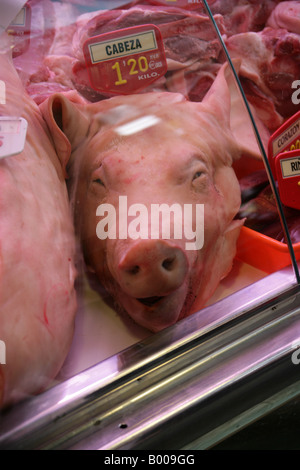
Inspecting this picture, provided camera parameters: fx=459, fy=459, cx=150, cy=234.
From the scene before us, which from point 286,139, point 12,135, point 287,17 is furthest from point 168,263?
point 287,17

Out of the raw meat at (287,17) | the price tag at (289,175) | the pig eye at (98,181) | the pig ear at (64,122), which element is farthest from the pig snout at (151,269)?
the raw meat at (287,17)

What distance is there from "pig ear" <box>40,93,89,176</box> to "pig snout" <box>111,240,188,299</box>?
0.43 m

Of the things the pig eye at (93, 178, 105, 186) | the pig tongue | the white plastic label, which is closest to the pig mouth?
the pig tongue

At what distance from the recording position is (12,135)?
1166 millimetres

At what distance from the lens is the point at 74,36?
152 centimetres

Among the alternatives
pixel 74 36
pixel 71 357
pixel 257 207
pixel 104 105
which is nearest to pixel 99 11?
pixel 74 36

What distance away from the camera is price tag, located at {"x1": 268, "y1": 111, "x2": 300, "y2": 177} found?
71.3 inches

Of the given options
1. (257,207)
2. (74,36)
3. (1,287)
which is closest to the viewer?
(1,287)

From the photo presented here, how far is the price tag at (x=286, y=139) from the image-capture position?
5.94ft

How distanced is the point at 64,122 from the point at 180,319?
2.29ft

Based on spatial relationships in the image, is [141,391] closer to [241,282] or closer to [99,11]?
[241,282]

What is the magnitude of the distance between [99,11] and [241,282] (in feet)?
3.47

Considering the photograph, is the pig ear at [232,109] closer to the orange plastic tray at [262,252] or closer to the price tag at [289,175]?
the price tag at [289,175]

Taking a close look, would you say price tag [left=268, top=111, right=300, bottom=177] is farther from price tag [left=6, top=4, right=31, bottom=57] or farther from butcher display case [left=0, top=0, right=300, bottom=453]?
price tag [left=6, top=4, right=31, bottom=57]
